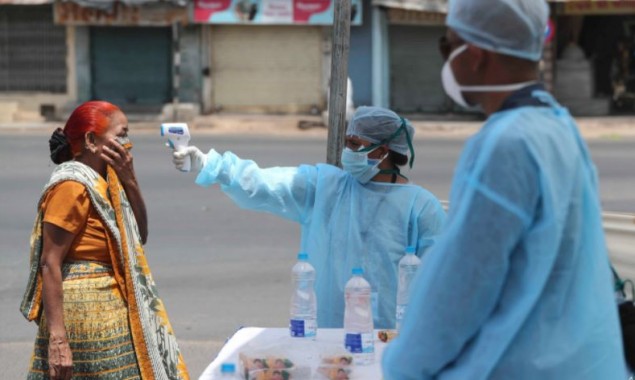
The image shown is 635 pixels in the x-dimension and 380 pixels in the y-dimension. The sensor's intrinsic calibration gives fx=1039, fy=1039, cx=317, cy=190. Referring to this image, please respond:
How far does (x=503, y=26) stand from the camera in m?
2.17

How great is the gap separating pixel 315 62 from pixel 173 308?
18.2m

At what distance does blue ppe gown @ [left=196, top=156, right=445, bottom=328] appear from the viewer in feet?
13.5

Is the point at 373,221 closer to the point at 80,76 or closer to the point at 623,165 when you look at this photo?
the point at 623,165

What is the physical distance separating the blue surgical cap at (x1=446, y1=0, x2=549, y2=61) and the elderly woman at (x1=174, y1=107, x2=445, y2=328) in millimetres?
1975

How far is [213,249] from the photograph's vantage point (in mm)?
9531

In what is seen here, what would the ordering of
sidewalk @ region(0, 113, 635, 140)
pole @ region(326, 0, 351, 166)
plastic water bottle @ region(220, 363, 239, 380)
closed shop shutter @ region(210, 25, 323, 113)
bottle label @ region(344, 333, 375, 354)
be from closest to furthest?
plastic water bottle @ region(220, 363, 239, 380) → bottle label @ region(344, 333, 375, 354) → pole @ region(326, 0, 351, 166) → sidewalk @ region(0, 113, 635, 140) → closed shop shutter @ region(210, 25, 323, 113)

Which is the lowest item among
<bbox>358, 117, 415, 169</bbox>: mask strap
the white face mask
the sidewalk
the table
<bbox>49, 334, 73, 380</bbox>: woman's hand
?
the sidewalk

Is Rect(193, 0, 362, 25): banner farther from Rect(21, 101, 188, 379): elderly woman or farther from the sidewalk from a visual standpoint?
Rect(21, 101, 188, 379): elderly woman

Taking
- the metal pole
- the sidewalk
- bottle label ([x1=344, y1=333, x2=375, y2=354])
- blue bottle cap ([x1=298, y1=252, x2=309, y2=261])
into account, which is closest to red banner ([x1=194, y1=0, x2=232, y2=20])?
the metal pole

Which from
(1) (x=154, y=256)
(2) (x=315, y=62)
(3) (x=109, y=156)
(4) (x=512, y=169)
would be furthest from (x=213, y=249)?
(2) (x=315, y=62)

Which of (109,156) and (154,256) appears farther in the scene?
(154,256)

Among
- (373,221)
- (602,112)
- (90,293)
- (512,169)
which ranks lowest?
(602,112)

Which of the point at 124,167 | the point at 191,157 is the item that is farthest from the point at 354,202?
the point at 124,167

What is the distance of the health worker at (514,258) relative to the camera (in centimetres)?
207
